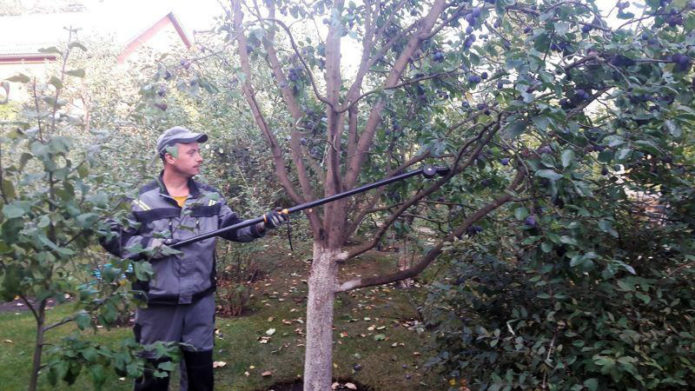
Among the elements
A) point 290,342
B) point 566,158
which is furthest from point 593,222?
point 290,342

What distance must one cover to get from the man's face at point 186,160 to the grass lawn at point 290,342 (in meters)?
1.63

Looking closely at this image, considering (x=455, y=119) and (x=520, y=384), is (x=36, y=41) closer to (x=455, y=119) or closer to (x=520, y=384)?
(x=455, y=119)

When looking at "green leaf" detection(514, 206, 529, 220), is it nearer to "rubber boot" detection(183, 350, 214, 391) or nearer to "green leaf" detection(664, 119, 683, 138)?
"green leaf" detection(664, 119, 683, 138)

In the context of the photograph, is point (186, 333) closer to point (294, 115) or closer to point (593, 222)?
point (294, 115)

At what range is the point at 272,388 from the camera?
13.2ft

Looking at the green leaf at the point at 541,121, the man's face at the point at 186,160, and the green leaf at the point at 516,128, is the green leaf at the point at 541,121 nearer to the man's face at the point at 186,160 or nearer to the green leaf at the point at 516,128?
the green leaf at the point at 516,128

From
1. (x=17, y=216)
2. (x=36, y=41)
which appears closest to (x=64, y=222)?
(x=17, y=216)

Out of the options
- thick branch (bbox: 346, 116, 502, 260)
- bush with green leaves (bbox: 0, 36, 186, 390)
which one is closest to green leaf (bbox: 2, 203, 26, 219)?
bush with green leaves (bbox: 0, 36, 186, 390)

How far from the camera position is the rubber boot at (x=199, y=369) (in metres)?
2.96

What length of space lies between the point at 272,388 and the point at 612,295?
2.60 m

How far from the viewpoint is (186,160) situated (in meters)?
2.87

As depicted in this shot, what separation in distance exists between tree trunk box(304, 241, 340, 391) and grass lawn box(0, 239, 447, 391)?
1.87 ft

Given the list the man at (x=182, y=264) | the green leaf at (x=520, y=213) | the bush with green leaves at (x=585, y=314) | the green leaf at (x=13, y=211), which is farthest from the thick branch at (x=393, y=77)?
the green leaf at (x=13, y=211)

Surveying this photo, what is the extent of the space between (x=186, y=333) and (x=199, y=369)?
24 cm
